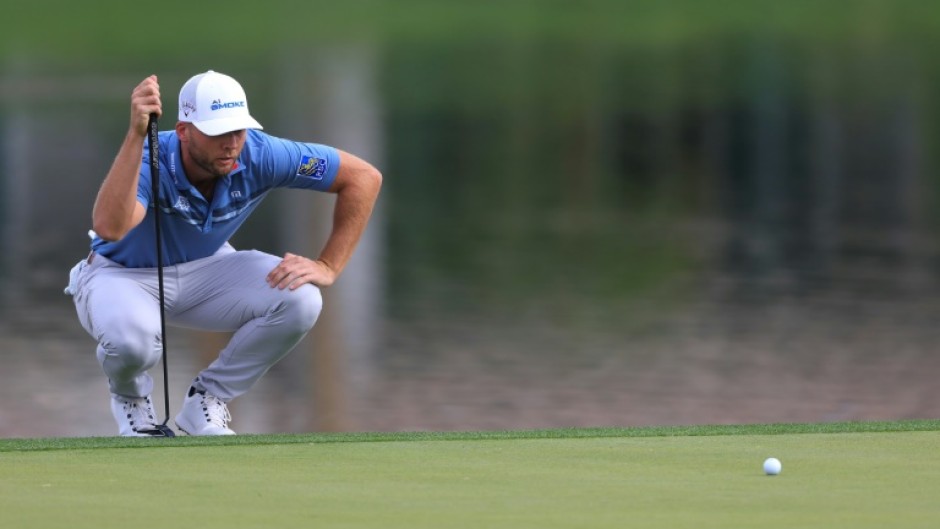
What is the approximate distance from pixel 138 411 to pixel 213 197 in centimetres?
82

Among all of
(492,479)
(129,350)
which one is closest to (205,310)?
(129,350)

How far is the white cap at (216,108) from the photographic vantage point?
20.3 feet

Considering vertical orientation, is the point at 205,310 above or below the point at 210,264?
below

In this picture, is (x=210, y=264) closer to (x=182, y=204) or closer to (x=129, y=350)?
(x=182, y=204)

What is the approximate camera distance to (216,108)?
620 centimetres

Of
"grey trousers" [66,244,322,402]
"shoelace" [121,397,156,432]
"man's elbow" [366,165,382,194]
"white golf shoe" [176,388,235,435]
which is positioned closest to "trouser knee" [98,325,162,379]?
"grey trousers" [66,244,322,402]

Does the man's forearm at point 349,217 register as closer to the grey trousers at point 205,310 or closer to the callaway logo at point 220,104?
the grey trousers at point 205,310

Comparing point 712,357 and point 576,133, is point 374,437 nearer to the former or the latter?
point 712,357

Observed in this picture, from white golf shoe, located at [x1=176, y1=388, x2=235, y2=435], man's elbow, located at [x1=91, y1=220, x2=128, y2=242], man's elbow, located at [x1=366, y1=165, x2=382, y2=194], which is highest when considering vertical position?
man's elbow, located at [x1=366, y1=165, x2=382, y2=194]

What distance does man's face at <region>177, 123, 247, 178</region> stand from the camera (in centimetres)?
626

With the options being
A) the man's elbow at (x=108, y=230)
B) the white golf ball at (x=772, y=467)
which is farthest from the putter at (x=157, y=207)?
the white golf ball at (x=772, y=467)

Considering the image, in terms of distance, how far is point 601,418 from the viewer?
8.45m

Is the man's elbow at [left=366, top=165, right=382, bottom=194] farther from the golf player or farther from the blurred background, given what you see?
the blurred background

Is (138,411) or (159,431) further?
(138,411)
